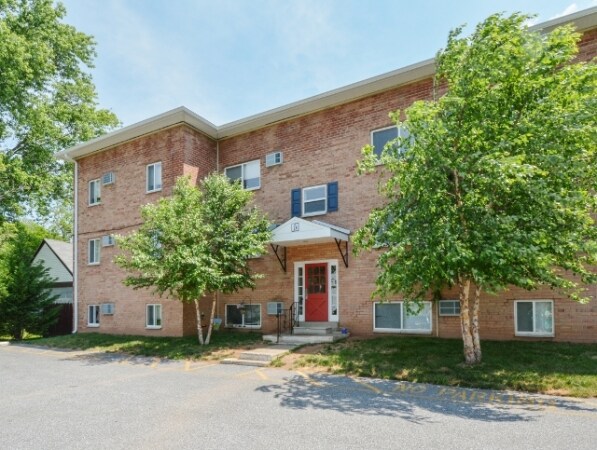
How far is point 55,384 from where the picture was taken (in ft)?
29.6

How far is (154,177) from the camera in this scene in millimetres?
16891

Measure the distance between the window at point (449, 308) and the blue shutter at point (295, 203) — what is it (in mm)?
5544

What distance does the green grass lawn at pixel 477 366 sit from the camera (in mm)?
7805

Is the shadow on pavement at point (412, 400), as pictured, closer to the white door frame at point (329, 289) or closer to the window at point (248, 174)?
the white door frame at point (329, 289)

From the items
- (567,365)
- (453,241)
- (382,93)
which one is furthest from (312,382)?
(382,93)

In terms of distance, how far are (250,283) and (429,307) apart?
5.67 meters

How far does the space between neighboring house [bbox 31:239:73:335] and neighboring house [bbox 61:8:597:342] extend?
303 cm

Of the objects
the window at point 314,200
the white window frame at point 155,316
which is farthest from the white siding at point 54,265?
the window at point 314,200

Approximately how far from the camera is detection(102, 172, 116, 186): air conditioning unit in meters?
18.2

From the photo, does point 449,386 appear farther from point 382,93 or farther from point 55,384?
point 382,93

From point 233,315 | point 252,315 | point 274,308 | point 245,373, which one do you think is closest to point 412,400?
point 245,373

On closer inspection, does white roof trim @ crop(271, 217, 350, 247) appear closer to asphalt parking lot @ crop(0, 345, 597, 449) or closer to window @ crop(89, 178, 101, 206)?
asphalt parking lot @ crop(0, 345, 597, 449)

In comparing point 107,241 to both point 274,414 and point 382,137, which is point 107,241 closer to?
point 382,137

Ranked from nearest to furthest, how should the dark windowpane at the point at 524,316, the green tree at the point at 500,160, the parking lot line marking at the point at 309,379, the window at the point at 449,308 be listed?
the green tree at the point at 500,160 < the parking lot line marking at the point at 309,379 < the dark windowpane at the point at 524,316 < the window at the point at 449,308
